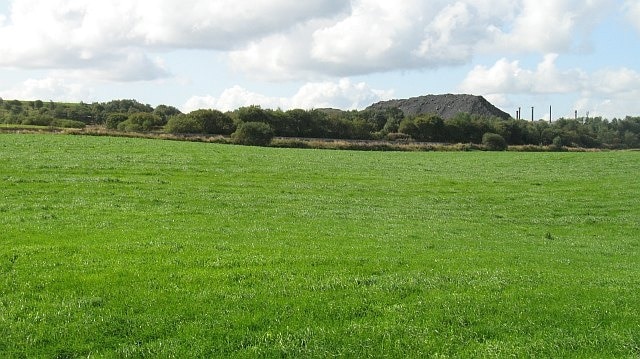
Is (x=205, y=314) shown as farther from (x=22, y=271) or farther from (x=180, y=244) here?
(x=180, y=244)

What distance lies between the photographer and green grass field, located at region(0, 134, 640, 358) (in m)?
9.45

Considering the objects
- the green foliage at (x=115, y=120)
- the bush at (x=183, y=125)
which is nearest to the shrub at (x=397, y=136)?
the bush at (x=183, y=125)

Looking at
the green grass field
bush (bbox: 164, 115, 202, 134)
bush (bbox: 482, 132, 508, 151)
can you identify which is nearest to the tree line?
bush (bbox: 164, 115, 202, 134)

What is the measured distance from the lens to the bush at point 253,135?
88.8 m

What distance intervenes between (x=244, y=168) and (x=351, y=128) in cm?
9429

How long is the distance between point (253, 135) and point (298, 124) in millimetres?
41412

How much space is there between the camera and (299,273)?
13.7 meters

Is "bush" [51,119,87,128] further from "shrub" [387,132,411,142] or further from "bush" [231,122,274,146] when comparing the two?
"shrub" [387,132,411,142]

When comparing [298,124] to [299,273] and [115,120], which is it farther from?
[299,273]

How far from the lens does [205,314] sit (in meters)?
10.3

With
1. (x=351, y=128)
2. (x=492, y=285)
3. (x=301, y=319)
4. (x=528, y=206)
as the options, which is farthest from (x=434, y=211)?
(x=351, y=128)

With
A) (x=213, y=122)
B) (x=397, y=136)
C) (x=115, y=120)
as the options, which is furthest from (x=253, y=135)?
(x=397, y=136)

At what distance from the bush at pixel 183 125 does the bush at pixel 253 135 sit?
61.4 ft

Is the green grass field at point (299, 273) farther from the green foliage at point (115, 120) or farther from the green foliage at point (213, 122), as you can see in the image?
the green foliage at point (115, 120)
